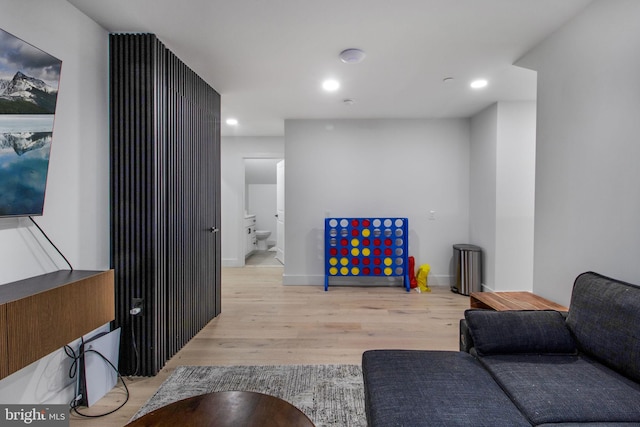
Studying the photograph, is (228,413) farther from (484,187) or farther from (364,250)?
(484,187)

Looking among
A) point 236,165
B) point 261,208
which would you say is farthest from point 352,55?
point 261,208

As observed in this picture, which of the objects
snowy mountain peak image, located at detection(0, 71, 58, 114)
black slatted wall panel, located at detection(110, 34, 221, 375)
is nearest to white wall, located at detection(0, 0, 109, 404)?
black slatted wall panel, located at detection(110, 34, 221, 375)

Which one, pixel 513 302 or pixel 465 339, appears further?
pixel 513 302

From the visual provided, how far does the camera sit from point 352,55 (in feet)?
7.87

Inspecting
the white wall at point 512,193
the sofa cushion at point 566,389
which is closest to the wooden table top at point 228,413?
the sofa cushion at point 566,389

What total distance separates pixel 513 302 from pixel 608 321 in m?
0.81

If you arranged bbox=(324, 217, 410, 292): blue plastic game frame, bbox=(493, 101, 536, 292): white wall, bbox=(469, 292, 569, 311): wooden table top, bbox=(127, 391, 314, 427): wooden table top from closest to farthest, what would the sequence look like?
bbox=(127, 391, 314, 427): wooden table top
bbox=(469, 292, 569, 311): wooden table top
bbox=(493, 101, 536, 292): white wall
bbox=(324, 217, 410, 292): blue plastic game frame

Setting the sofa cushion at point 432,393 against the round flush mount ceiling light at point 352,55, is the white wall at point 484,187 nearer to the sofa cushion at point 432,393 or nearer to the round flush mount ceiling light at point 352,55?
the round flush mount ceiling light at point 352,55

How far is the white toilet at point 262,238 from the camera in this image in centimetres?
727

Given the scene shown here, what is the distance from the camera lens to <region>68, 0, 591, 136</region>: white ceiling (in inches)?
73.4

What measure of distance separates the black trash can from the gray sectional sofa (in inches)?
91.2

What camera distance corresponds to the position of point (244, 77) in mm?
2912

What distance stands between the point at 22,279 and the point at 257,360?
1.57 metres

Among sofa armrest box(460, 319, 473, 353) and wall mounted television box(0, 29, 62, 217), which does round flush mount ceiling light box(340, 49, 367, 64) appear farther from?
sofa armrest box(460, 319, 473, 353)
